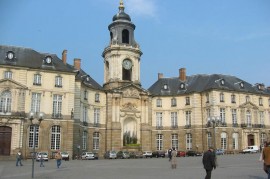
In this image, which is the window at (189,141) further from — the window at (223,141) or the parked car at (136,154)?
the parked car at (136,154)

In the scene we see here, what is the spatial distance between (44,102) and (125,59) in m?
18.8

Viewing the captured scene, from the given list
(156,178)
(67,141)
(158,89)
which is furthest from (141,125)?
(156,178)

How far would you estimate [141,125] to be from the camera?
57.8 m

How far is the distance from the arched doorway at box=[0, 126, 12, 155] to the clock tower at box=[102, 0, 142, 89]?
20246 millimetres

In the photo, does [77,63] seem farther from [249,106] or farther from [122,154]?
[249,106]

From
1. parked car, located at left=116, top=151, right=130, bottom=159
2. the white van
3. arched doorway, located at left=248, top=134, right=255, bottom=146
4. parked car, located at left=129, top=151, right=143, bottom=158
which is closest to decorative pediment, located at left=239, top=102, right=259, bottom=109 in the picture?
arched doorway, located at left=248, top=134, right=255, bottom=146

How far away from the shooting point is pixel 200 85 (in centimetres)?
5991

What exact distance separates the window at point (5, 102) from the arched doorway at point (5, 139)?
213 cm

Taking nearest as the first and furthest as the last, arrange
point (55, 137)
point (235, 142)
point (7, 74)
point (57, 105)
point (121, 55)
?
point (7, 74) → point (55, 137) → point (57, 105) → point (235, 142) → point (121, 55)

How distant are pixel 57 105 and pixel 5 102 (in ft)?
21.4

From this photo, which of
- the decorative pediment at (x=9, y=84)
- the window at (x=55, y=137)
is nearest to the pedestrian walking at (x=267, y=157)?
the window at (x=55, y=137)

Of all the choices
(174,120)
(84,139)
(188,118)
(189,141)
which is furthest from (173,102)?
(84,139)

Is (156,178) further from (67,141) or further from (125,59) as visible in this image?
(125,59)

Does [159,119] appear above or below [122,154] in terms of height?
above
